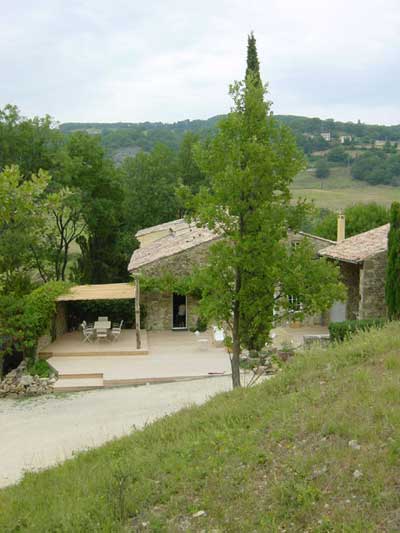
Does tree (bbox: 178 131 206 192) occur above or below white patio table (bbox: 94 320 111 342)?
above

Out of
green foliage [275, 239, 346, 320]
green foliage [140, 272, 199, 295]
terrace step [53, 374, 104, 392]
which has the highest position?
green foliage [275, 239, 346, 320]

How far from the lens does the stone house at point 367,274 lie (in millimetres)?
20531

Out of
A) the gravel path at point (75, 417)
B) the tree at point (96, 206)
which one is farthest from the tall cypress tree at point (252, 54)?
the gravel path at point (75, 417)

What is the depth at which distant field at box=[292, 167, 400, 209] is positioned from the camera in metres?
66.2

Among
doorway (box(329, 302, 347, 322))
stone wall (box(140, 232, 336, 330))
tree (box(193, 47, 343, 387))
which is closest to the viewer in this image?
tree (box(193, 47, 343, 387))

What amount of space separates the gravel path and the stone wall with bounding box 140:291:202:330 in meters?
7.54

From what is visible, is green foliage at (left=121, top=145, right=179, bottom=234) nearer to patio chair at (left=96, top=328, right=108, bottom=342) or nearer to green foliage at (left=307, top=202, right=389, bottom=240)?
green foliage at (left=307, top=202, right=389, bottom=240)

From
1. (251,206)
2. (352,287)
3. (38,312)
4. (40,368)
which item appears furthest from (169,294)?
(251,206)

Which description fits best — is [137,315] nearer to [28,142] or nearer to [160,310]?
[160,310]

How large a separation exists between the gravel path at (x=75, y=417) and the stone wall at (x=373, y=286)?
20.2ft

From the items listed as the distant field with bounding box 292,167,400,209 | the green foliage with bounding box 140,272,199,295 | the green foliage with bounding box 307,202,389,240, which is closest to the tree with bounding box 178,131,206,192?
the green foliage with bounding box 307,202,389,240

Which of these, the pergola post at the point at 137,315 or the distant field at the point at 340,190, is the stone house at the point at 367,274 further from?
the distant field at the point at 340,190

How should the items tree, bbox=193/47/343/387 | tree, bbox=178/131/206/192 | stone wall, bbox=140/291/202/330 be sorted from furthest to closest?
1. tree, bbox=178/131/206/192
2. stone wall, bbox=140/291/202/330
3. tree, bbox=193/47/343/387

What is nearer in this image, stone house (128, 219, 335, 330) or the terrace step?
the terrace step
